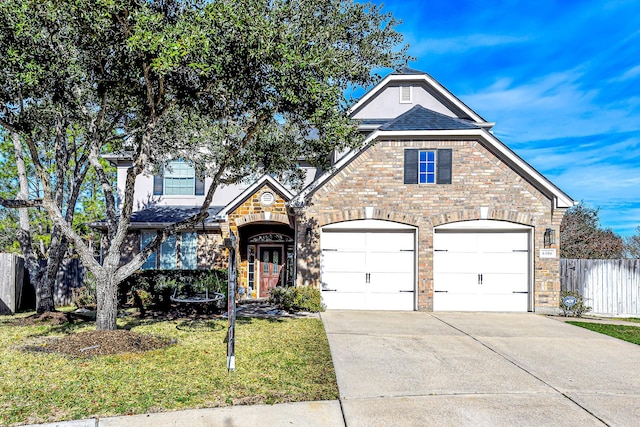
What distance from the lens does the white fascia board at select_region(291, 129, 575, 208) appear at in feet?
42.8

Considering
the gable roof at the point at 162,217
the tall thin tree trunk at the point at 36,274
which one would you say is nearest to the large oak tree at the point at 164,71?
the tall thin tree trunk at the point at 36,274

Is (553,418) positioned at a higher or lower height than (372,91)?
lower

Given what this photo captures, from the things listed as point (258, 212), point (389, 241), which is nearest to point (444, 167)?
point (389, 241)

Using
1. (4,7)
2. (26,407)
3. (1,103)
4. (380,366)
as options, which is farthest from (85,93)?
(380,366)

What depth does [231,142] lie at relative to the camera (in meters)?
10.8

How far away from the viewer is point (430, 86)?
1897 cm

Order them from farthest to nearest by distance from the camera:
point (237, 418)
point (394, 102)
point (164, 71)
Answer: point (394, 102) < point (164, 71) < point (237, 418)

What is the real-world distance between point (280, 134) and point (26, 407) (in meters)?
7.97

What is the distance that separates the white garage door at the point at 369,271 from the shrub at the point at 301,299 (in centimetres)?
59

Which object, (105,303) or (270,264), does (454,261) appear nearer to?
(270,264)

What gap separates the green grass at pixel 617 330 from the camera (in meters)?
10.0

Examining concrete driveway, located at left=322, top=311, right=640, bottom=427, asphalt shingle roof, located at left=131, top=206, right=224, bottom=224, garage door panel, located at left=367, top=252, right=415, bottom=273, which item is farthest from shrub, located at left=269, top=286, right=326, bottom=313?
asphalt shingle roof, located at left=131, top=206, right=224, bottom=224

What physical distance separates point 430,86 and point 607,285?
33.2ft

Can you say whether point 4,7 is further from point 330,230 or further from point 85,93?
point 330,230
